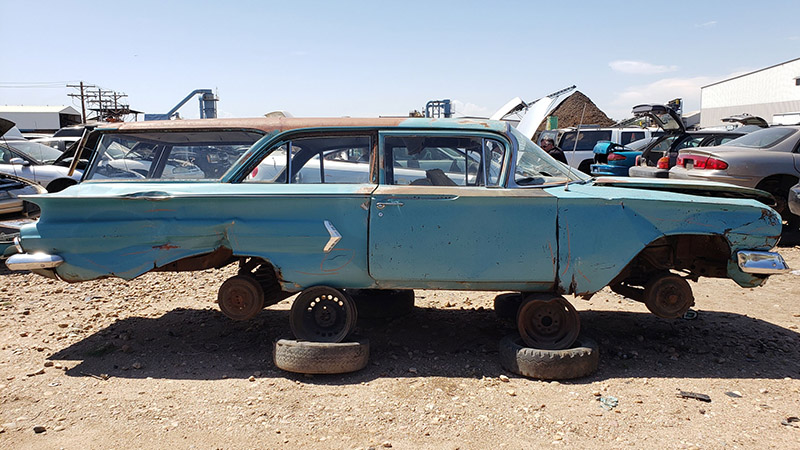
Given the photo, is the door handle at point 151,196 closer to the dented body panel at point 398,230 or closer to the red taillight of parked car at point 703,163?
Result: the dented body panel at point 398,230

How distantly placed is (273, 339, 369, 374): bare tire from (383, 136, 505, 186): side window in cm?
122

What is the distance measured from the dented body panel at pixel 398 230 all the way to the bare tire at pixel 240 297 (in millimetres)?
206

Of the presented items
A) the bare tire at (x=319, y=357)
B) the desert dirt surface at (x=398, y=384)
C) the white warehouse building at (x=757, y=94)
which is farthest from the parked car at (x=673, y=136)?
the white warehouse building at (x=757, y=94)

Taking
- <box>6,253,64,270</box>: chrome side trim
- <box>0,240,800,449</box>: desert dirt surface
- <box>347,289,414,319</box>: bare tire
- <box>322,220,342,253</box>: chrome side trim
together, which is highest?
<box>322,220,342,253</box>: chrome side trim

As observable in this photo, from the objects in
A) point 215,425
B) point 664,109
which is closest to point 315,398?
point 215,425

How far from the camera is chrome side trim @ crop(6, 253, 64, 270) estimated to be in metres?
4.04

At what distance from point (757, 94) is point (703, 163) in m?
33.5

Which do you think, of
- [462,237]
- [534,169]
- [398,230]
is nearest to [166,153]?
[398,230]

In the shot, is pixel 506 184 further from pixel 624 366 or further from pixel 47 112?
pixel 47 112

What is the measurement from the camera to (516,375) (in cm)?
408

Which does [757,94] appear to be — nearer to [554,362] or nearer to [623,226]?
[623,226]

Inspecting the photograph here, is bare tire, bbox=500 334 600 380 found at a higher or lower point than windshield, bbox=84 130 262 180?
lower

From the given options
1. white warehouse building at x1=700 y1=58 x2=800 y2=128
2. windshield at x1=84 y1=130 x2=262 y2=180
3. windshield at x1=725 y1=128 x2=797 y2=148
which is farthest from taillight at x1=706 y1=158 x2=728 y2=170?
white warehouse building at x1=700 y1=58 x2=800 y2=128

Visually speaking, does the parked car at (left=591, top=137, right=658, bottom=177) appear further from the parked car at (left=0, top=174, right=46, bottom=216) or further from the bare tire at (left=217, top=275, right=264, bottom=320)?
the parked car at (left=0, top=174, right=46, bottom=216)
